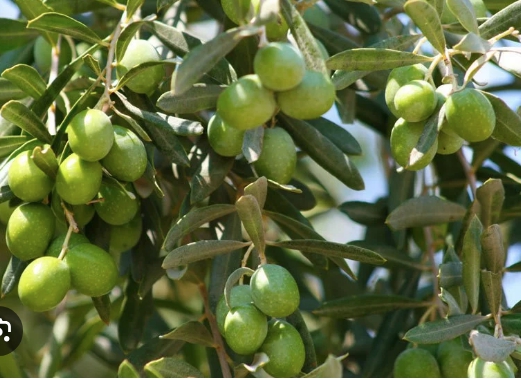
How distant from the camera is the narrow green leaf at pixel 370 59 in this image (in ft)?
4.78

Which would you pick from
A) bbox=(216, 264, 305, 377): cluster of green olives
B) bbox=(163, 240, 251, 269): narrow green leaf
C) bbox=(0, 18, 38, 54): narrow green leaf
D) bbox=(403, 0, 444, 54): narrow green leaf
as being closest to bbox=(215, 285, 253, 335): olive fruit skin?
bbox=(216, 264, 305, 377): cluster of green olives

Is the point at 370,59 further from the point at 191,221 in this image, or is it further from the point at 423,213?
the point at 423,213

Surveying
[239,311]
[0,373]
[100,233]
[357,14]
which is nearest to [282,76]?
[239,311]

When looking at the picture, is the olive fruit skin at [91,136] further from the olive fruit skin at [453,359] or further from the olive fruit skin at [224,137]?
the olive fruit skin at [453,359]

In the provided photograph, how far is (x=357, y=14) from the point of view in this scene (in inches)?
86.4

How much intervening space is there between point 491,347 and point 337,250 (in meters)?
0.33

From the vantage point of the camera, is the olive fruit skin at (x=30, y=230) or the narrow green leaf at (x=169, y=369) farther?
the olive fruit skin at (x=30, y=230)

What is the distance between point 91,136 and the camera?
1.42 meters

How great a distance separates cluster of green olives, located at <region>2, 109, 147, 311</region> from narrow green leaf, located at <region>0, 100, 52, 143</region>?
0.17 ft

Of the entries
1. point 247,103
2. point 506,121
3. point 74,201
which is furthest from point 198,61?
point 506,121

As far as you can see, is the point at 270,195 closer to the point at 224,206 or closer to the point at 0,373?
the point at 224,206

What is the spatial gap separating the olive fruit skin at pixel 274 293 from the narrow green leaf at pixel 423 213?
0.54m


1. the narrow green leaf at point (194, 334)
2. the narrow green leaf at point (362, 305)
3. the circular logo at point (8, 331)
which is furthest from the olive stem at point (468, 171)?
the circular logo at point (8, 331)

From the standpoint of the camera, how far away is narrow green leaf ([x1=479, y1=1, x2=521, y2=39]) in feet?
5.24
